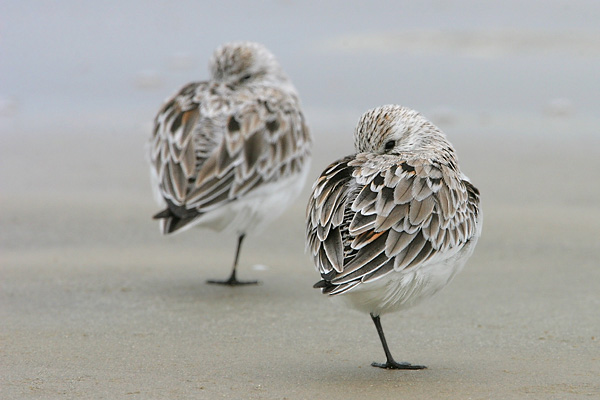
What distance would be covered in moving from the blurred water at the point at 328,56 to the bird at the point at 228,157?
3.97m

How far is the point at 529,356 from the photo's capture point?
4.29m

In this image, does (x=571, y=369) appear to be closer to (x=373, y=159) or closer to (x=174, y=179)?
(x=373, y=159)

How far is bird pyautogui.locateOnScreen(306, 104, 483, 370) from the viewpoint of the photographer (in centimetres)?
381

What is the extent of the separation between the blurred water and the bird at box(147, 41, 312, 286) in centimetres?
397

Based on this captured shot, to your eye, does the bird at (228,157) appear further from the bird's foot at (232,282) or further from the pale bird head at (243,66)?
the pale bird head at (243,66)

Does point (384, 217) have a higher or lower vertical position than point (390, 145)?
lower

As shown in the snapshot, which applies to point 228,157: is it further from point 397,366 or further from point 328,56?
point 328,56

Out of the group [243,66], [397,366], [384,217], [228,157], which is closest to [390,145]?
[384,217]

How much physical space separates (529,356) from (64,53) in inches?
437

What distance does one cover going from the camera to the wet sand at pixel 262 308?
12.7 ft

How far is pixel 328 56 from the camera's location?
13.7 metres

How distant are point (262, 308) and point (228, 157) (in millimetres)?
1184

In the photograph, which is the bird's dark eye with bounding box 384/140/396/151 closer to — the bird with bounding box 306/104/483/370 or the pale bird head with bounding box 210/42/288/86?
the bird with bounding box 306/104/483/370

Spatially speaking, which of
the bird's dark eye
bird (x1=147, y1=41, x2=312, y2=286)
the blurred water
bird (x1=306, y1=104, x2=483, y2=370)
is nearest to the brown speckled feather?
bird (x1=306, y1=104, x2=483, y2=370)
